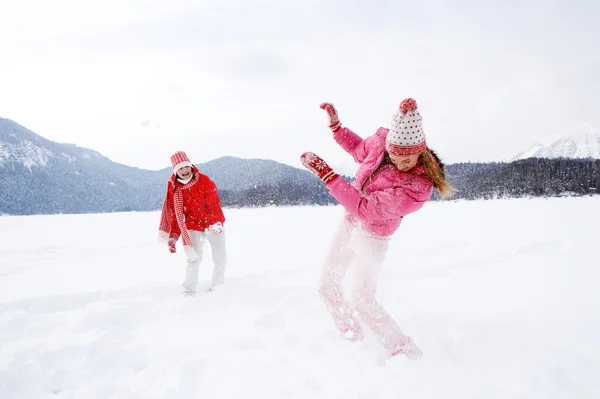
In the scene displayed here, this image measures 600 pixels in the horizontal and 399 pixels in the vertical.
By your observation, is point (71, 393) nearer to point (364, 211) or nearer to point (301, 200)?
point (364, 211)

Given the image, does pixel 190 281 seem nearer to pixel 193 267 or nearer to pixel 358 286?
pixel 193 267

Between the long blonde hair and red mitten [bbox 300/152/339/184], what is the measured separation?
0.68 m

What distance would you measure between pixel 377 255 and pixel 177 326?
2.29 meters

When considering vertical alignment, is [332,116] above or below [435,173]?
above

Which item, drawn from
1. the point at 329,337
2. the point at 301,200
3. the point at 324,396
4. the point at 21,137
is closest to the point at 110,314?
the point at 329,337

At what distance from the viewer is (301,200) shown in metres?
73.8

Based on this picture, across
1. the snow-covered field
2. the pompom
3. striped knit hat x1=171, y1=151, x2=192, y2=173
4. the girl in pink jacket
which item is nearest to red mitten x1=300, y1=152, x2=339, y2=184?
the girl in pink jacket

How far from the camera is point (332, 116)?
3.31 meters

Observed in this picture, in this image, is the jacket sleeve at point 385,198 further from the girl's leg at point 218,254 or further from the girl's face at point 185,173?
the girl's leg at point 218,254

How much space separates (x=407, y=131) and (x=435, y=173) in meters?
0.41

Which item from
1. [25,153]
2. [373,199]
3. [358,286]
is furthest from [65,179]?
[373,199]

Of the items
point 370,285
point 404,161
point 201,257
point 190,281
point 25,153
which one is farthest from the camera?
point 25,153

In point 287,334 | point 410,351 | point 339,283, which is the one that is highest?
point 339,283

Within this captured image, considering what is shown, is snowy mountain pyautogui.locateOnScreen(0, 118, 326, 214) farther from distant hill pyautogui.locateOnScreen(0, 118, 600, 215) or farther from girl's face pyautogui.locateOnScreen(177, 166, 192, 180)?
girl's face pyautogui.locateOnScreen(177, 166, 192, 180)
